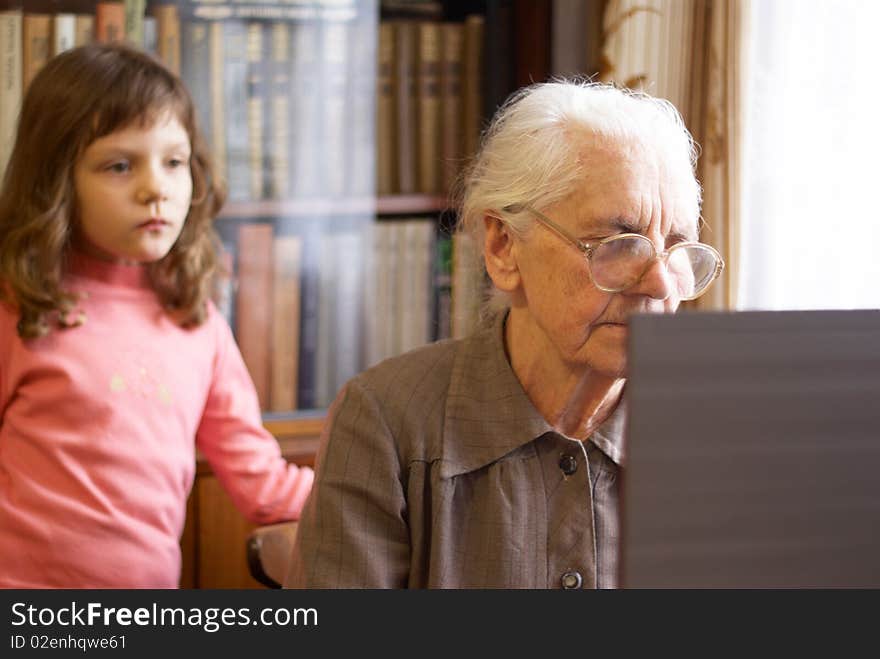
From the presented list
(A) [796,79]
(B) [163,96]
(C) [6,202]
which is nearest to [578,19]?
(A) [796,79]

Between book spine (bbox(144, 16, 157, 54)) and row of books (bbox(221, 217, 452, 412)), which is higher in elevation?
book spine (bbox(144, 16, 157, 54))

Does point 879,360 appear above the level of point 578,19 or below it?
below

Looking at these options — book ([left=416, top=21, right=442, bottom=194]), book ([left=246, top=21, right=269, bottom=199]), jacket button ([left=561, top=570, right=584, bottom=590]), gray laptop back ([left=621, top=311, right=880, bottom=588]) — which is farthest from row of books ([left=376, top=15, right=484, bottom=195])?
gray laptop back ([left=621, top=311, right=880, bottom=588])

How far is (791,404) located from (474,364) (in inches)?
27.7

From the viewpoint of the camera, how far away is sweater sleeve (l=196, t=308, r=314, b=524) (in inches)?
68.5

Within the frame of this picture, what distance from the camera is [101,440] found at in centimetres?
157

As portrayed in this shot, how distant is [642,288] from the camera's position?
105 cm

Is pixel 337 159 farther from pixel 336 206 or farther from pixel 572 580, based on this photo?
pixel 572 580

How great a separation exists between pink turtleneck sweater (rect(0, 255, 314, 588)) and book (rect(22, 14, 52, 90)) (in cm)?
54

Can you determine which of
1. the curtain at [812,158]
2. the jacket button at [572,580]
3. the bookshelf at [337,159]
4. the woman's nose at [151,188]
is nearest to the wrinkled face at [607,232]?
the jacket button at [572,580]

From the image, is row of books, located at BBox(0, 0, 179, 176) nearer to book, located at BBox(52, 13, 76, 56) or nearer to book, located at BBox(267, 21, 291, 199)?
book, located at BBox(52, 13, 76, 56)

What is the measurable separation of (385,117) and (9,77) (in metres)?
0.73

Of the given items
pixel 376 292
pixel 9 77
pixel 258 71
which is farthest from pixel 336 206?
pixel 9 77
